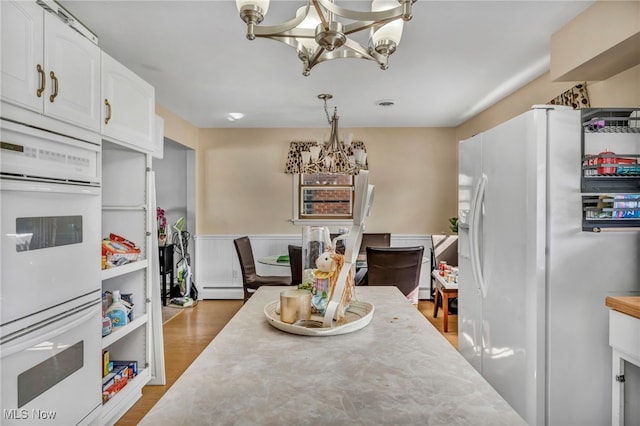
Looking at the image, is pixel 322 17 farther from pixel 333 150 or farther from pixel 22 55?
pixel 333 150

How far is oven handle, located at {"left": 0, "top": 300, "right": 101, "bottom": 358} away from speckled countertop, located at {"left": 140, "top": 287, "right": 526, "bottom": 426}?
2.87ft

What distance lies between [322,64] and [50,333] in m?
2.42

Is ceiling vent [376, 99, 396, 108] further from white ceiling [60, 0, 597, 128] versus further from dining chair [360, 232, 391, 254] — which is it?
dining chair [360, 232, 391, 254]

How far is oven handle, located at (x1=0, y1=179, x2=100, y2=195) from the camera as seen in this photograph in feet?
4.56

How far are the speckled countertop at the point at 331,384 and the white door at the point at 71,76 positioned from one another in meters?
1.31

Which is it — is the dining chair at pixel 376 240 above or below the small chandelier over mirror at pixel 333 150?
below

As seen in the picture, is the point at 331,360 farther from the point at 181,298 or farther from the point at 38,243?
the point at 181,298

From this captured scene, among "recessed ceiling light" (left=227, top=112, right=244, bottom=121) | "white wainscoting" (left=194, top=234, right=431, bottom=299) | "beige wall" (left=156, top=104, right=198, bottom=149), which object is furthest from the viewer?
"white wainscoting" (left=194, top=234, right=431, bottom=299)

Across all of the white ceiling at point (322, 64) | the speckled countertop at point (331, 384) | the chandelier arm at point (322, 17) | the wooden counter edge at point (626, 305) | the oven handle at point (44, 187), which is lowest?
the speckled countertop at point (331, 384)

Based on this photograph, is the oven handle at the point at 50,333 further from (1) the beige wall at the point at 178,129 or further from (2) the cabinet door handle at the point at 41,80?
(1) the beige wall at the point at 178,129

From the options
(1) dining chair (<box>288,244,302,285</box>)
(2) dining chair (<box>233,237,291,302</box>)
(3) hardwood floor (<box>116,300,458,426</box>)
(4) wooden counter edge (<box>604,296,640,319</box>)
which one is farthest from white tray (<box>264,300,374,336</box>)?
(2) dining chair (<box>233,237,291,302</box>)

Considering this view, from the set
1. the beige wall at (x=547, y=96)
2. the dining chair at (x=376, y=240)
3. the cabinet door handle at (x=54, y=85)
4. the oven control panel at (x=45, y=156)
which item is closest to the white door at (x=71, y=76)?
the cabinet door handle at (x=54, y=85)

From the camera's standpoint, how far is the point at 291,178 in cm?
534

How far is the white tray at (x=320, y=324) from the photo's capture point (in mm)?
1161
